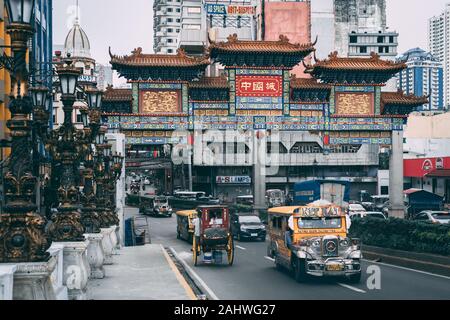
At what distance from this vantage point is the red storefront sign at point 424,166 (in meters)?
62.0

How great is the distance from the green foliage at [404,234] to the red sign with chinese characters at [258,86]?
53.7 feet

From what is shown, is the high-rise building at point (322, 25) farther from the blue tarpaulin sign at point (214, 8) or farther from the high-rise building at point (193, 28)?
the high-rise building at point (193, 28)

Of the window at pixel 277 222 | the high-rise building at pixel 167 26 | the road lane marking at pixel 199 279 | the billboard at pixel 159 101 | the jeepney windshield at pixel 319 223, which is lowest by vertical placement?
the road lane marking at pixel 199 279

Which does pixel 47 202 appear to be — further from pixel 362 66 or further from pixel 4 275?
pixel 362 66

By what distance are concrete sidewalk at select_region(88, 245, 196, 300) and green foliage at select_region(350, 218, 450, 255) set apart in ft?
29.5

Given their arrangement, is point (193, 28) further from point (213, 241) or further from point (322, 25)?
point (213, 241)

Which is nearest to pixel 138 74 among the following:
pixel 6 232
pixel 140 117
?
pixel 140 117

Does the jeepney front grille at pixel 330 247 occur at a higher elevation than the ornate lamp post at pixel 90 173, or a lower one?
lower

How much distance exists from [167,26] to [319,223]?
156929 mm

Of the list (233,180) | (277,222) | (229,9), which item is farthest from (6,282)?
(229,9)

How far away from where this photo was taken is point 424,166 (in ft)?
219

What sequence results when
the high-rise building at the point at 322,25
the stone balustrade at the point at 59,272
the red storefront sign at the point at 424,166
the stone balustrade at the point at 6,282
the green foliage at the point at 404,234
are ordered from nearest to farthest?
1. the stone balustrade at the point at 6,282
2. the stone balustrade at the point at 59,272
3. the green foliage at the point at 404,234
4. the red storefront sign at the point at 424,166
5. the high-rise building at the point at 322,25

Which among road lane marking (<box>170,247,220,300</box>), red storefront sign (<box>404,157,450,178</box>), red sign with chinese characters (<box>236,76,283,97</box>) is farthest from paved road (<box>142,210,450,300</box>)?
red storefront sign (<box>404,157,450,178</box>)

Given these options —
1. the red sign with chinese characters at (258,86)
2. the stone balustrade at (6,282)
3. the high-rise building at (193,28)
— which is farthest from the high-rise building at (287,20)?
the stone balustrade at (6,282)
